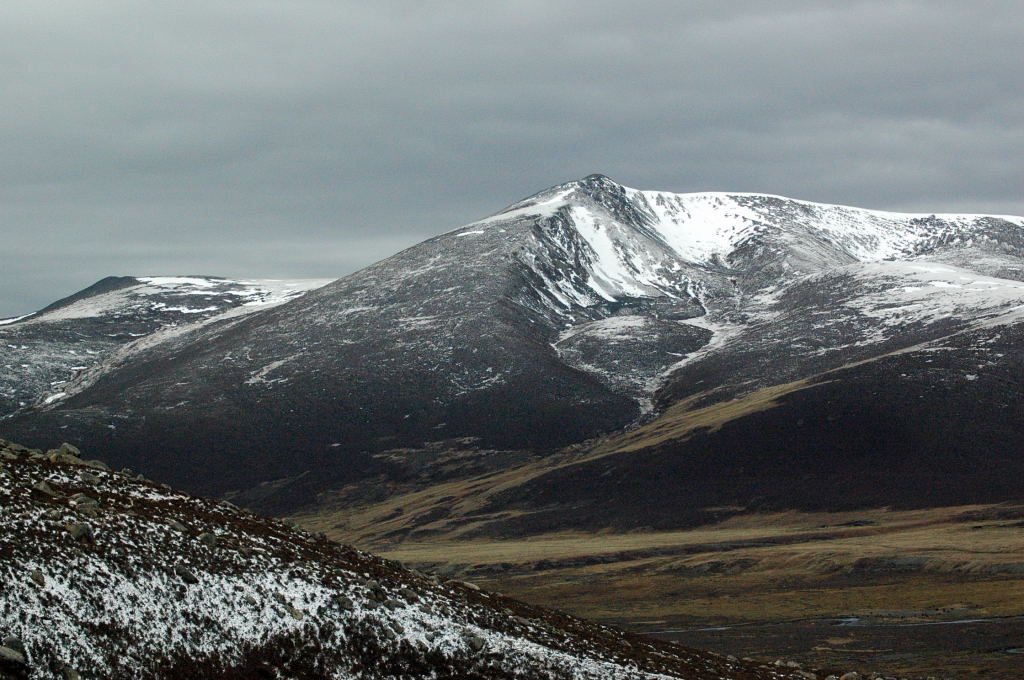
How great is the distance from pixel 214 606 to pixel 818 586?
108128 mm

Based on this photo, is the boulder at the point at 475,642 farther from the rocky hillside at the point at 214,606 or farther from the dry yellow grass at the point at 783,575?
the dry yellow grass at the point at 783,575

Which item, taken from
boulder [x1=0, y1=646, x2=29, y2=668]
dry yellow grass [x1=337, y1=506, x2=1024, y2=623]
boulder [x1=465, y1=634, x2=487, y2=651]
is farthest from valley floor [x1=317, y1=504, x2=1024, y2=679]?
boulder [x1=0, y1=646, x2=29, y2=668]

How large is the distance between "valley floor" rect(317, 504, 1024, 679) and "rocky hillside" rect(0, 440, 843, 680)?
3876 centimetres

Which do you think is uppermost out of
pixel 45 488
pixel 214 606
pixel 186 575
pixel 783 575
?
pixel 45 488

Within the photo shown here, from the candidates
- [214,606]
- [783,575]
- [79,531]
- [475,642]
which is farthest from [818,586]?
[79,531]

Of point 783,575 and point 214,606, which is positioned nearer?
point 214,606

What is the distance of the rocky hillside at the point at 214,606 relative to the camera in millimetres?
34219

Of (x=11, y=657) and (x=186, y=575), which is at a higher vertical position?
(x=186, y=575)

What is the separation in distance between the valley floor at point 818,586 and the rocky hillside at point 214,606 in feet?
127

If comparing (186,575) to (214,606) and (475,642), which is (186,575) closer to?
(214,606)

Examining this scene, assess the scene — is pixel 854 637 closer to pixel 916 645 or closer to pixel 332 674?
pixel 916 645

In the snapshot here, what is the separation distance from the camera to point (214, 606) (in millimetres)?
38469

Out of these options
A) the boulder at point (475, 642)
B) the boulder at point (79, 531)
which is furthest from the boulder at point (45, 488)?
the boulder at point (475, 642)

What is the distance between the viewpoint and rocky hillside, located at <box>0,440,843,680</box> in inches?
1347
